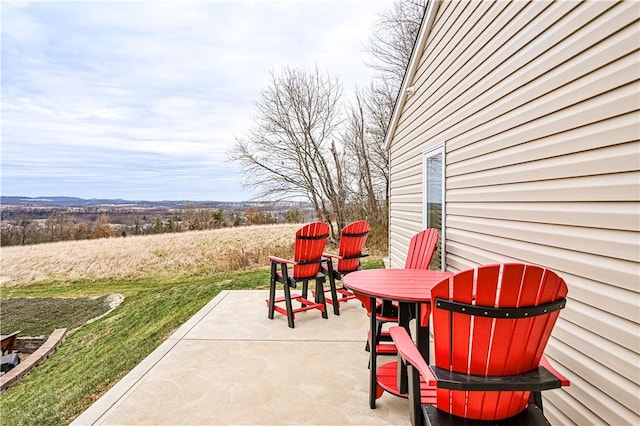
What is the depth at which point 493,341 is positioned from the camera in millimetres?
1344

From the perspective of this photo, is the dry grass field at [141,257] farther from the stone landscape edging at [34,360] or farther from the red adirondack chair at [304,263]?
the red adirondack chair at [304,263]

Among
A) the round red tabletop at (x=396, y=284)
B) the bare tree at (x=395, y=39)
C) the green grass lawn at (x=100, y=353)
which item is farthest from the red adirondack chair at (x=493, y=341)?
the bare tree at (x=395, y=39)

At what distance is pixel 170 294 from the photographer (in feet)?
24.4

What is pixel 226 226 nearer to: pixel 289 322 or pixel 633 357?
pixel 289 322

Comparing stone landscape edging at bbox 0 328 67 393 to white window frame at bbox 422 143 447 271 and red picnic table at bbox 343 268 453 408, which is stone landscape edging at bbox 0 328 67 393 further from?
white window frame at bbox 422 143 447 271

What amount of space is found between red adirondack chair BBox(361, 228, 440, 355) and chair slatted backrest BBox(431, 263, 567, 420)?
1217 mm

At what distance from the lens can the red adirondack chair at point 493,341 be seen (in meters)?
1.32

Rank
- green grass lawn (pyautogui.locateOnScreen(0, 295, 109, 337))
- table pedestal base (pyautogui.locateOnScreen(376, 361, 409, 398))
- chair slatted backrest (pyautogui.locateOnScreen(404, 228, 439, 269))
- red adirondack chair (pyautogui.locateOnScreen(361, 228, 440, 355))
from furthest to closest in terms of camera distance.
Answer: green grass lawn (pyautogui.locateOnScreen(0, 295, 109, 337))
chair slatted backrest (pyautogui.locateOnScreen(404, 228, 439, 269))
red adirondack chair (pyautogui.locateOnScreen(361, 228, 440, 355))
table pedestal base (pyautogui.locateOnScreen(376, 361, 409, 398))

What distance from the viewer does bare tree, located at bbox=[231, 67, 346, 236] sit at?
496 inches

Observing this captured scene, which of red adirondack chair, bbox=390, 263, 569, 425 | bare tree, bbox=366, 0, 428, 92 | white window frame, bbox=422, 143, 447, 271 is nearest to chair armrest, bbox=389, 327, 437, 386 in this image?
red adirondack chair, bbox=390, 263, 569, 425

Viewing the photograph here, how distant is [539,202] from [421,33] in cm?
308

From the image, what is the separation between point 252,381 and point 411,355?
1.77m

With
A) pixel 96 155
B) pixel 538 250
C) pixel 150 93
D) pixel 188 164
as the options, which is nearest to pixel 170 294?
pixel 538 250

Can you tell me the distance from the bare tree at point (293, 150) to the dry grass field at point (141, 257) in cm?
154
